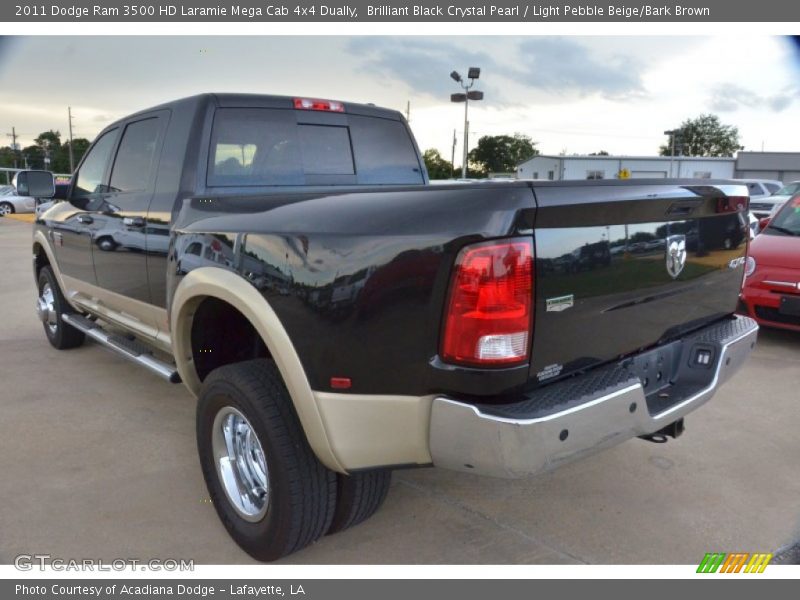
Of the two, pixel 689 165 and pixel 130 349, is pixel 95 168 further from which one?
pixel 689 165

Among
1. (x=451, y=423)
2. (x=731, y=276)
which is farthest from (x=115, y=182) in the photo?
(x=731, y=276)

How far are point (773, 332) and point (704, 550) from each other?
4488 millimetres

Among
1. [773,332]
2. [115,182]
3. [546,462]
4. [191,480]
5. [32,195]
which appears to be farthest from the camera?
[773,332]

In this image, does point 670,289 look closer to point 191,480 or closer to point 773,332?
point 191,480

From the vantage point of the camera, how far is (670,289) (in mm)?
2541

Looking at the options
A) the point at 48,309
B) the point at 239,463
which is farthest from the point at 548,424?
the point at 48,309

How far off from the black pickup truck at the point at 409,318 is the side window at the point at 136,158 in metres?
0.22

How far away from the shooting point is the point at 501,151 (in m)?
60.3

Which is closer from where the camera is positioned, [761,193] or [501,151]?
[761,193]

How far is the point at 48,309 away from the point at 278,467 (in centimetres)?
429

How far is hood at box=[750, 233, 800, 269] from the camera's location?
559 centimetres

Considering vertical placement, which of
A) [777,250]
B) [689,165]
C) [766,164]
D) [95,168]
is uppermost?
[766,164]

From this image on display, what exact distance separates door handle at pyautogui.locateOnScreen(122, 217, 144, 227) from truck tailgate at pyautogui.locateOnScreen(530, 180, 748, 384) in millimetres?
2433

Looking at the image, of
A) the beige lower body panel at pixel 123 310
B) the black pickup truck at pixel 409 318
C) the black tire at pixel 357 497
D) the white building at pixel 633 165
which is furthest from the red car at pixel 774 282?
the white building at pixel 633 165
